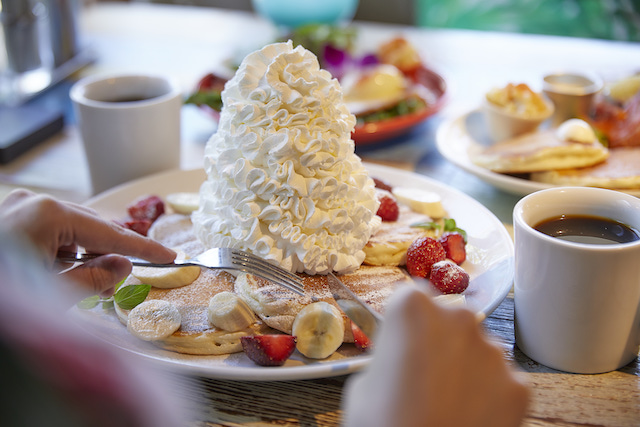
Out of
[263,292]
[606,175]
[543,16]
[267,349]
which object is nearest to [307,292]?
[263,292]

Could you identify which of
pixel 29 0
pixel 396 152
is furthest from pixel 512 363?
pixel 29 0

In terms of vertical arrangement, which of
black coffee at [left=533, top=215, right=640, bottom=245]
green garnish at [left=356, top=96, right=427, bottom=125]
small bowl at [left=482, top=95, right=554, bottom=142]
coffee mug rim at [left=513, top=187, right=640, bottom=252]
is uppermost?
coffee mug rim at [left=513, top=187, right=640, bottom=252]

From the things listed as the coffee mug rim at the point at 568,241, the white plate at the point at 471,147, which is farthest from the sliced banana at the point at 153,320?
the white plate at the point at 471,147

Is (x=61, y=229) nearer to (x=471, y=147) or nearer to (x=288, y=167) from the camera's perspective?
(x=288, y=167)

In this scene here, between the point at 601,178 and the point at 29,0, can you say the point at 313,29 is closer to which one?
the point at 29,0

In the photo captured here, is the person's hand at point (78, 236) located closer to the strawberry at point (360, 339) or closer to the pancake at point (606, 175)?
the strawberry at point (360, 339)

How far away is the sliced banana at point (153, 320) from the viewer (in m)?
1.00

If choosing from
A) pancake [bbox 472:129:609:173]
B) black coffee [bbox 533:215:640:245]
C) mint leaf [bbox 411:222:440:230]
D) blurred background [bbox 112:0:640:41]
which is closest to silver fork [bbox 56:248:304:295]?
mint leaf [bbox 411:222:440:230]

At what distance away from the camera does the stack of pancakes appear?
3.33ft

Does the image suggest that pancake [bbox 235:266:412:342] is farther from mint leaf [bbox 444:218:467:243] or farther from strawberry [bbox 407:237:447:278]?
mint leaf [bbox 444:218:467:243]

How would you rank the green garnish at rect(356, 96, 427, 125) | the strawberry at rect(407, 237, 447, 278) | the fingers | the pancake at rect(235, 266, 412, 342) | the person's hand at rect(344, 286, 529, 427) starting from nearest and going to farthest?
the person's hand at rect(344, 286, 529, 427)
the fingers
the pancake at rect(235, 266, 412, 342)
the strawberry at rect(407, 237, 447, 278)
the green garnish at rect(356, 96, 427, 125)

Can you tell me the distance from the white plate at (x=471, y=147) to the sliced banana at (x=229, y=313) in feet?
2.79

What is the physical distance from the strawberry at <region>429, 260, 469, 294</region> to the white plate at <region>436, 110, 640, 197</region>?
0.50 meters

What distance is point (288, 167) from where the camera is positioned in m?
1.11
